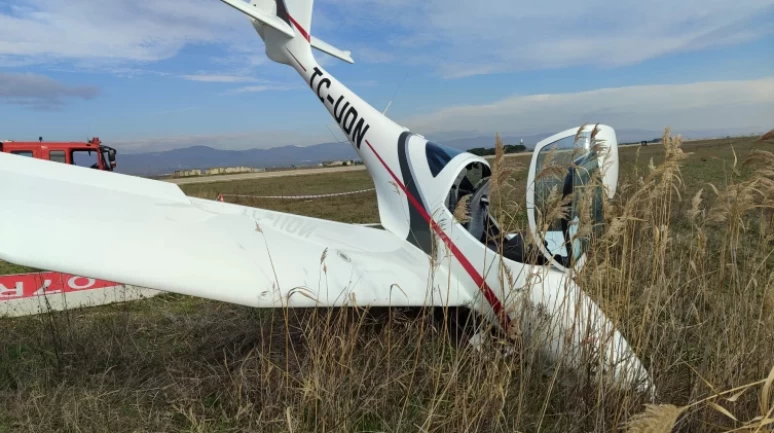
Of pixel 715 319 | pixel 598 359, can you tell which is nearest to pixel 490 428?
pixel 598 359

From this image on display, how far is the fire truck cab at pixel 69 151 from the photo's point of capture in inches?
571

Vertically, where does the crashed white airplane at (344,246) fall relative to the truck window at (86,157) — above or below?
below

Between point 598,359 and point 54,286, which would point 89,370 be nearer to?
point 54,286

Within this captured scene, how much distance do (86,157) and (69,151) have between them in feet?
1.77

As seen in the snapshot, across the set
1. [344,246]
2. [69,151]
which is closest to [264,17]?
[344,246]

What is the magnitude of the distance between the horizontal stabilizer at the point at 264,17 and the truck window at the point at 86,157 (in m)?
10.5

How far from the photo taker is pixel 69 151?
15.2 metres

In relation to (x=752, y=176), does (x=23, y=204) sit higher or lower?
higher

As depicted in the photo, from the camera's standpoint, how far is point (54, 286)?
5.46m

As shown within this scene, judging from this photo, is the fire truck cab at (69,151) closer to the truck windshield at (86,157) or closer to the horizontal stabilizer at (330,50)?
the truck windshield at (86,157)

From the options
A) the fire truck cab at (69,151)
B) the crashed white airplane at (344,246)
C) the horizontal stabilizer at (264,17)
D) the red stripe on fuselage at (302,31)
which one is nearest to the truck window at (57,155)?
the fire truck cab at (69,151)

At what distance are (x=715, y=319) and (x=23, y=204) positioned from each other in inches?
153

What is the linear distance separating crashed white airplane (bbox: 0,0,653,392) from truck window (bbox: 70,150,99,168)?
45.1ft

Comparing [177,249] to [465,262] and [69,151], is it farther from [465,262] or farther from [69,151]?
[69,151]
